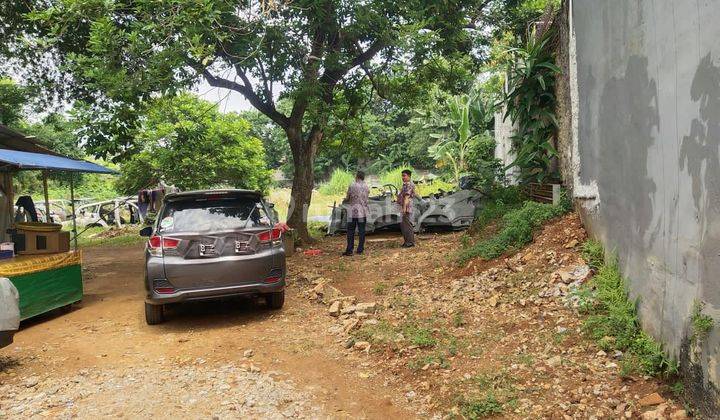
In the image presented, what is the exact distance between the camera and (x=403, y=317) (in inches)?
229

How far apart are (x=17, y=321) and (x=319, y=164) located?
3570cm

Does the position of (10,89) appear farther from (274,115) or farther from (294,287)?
(294,287)

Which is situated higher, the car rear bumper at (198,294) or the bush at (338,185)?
the bush at (338,185)

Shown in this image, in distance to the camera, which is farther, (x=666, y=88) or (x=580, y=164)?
(x=580, y=164)

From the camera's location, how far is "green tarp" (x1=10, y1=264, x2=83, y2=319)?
645 centimetres

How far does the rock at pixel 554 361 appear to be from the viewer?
400 cm

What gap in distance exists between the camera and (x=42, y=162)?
7098 millimetres

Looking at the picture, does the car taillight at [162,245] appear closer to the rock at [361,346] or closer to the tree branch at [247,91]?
the rock at [361,346]

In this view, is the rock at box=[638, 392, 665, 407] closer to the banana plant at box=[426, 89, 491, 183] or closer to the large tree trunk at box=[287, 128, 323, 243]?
the large tree trunk at box=[287, 128, 323, 243]

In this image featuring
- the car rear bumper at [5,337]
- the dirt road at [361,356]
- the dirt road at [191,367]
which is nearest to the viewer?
the dirt road at [361,356]

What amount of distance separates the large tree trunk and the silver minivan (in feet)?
17.6

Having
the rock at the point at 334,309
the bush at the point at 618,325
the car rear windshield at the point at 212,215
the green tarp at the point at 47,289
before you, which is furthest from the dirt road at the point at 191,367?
the bush at the point at 618,325

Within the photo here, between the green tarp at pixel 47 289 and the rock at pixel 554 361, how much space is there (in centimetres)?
615

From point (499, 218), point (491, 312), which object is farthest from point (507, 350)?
point (499, 218)
